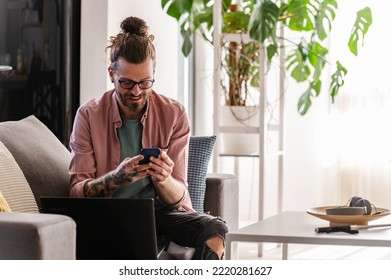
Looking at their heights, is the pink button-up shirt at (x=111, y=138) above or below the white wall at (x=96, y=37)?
below

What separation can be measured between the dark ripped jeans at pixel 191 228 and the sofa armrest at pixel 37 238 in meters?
0.72

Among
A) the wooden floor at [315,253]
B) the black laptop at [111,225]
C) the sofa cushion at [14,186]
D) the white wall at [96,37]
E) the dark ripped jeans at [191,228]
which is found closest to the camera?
the black laptop at [111,225]

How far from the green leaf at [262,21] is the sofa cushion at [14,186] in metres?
1.96

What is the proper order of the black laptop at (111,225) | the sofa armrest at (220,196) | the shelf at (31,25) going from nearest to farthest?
the black laptop at (111,225) → the sofa armrest at (220,196) → the shelf at (31,25)

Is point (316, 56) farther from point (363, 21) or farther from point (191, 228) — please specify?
point (191, 228)

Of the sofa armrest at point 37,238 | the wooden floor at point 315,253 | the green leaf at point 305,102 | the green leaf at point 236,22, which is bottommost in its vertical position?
the wooden floor at point 315,253

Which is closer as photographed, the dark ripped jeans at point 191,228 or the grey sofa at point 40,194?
the grey sofa at point 40,194

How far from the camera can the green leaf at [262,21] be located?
13.9ft

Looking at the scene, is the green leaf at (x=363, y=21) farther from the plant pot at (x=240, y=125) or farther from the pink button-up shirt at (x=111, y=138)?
the pink button-up shirt at (x=111, y=138)

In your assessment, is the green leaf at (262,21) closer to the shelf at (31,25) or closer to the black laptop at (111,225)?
the shelf at (31,25)

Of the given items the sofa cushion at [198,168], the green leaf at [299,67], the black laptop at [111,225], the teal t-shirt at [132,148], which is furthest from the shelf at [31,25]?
the black laptop at [111,225]

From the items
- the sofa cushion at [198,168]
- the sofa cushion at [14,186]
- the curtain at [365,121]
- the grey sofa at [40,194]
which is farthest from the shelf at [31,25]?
the curtain at [365,121]

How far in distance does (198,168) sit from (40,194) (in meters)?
0.66

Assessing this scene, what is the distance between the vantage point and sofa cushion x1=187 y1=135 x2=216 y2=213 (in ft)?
10.2
